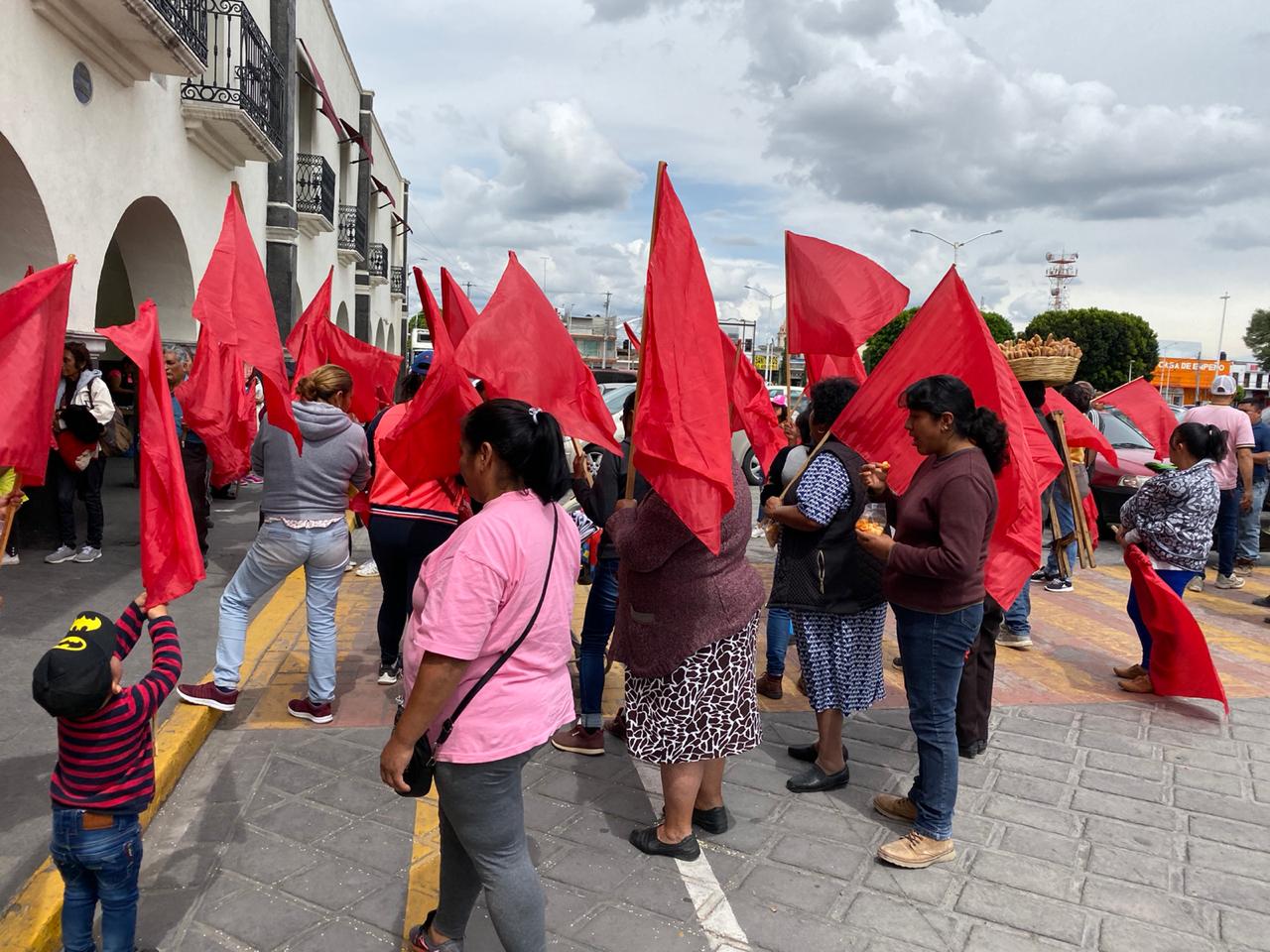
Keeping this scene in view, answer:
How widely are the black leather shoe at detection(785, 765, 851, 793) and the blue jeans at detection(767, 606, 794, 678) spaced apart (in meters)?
1.20

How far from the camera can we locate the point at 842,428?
4.32 metres

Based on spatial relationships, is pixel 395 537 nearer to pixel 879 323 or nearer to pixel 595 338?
pixel 879 323

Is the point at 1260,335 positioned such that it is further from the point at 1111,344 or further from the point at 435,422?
the point at 435,422

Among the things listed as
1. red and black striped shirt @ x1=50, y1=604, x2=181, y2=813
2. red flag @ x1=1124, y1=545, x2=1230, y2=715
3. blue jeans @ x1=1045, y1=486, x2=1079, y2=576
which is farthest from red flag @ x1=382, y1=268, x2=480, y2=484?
blue jeans @ x1=1045, y1=486, x2=1079, y2=576

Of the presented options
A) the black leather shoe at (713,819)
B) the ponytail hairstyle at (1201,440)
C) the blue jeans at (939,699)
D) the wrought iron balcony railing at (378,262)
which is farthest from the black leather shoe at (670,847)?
the wrought iron balcony railing at (378,262)

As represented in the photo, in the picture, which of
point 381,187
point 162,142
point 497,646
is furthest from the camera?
point 381,187

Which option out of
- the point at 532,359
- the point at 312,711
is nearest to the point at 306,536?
the point at 312,711

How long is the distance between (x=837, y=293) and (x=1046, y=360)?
144 centimetres

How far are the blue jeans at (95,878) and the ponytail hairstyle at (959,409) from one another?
2.97 metres

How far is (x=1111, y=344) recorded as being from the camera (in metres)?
52.8

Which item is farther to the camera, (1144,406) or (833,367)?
(1144,406)

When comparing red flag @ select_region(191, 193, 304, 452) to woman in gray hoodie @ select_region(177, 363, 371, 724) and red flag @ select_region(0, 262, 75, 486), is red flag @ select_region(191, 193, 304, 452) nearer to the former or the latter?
woman in gray hoodie @ select_region(177, 363, 371, 724)

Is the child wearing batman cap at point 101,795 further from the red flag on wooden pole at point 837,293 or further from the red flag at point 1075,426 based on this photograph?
the red flag at point 1075,426

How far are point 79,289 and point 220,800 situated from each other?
232 inches
